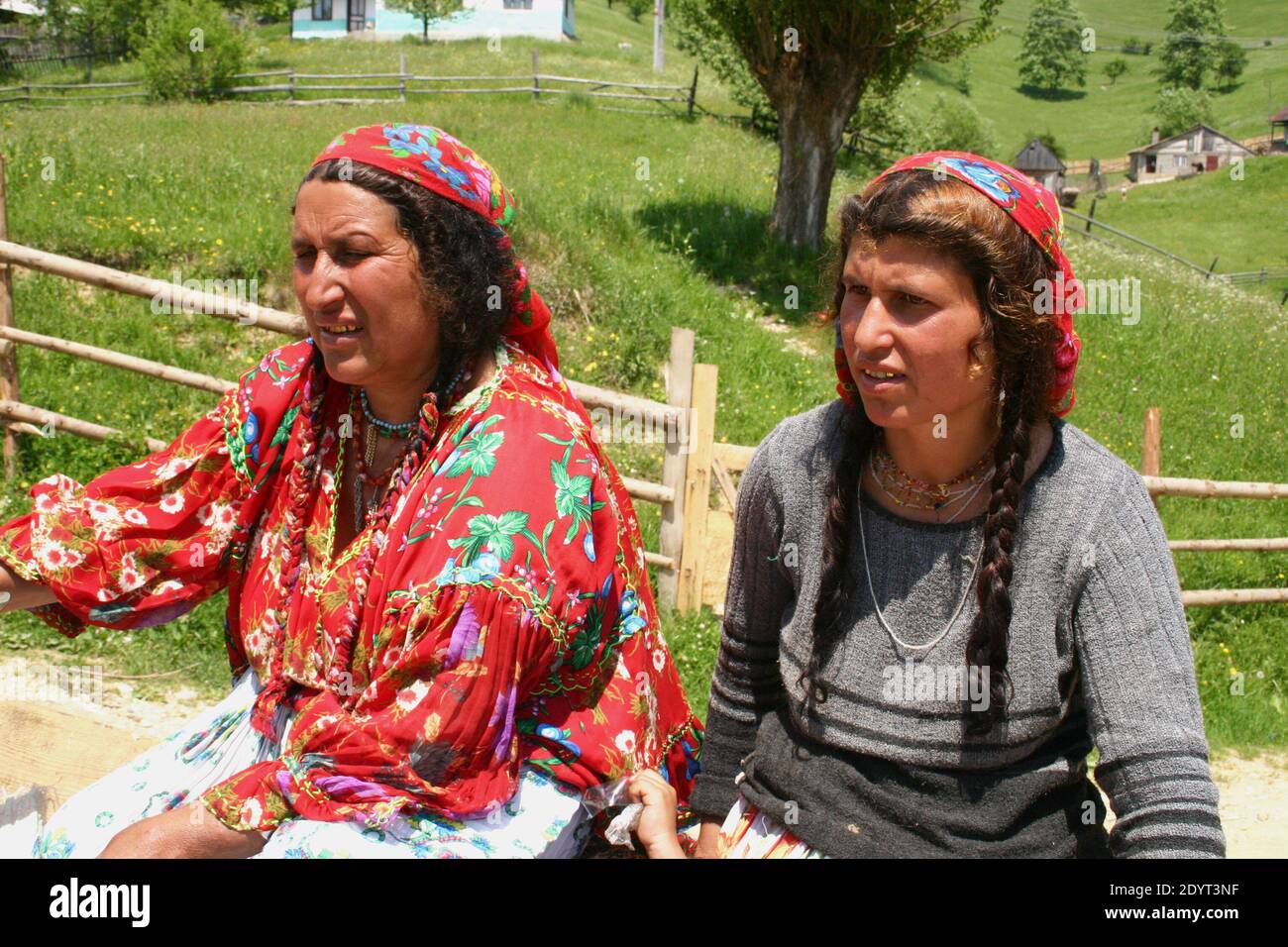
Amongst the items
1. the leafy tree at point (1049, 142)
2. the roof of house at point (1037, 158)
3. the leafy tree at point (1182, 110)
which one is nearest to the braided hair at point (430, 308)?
the roof of house at point (1037, 158)

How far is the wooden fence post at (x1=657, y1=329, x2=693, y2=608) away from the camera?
211 inches

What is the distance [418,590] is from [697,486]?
11.7 feet

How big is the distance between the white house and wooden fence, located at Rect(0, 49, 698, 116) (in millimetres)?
16366

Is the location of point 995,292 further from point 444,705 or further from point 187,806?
point 187,806

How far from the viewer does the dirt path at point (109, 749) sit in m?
3.03

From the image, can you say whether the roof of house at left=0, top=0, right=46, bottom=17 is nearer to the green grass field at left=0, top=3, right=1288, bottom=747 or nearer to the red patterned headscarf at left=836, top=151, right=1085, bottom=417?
the green grass field at left=0, top=3, right=1288, bottom=747

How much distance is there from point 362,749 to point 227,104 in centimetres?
2591

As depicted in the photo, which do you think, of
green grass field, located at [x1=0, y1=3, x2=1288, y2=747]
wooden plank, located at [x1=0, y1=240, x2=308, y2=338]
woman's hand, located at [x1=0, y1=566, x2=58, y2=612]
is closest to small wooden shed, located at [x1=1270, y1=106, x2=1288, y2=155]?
green grass field, located at [x1=0, y1=3, x2=1288, y2=747]

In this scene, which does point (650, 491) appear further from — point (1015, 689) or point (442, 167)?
point (1015, 689)

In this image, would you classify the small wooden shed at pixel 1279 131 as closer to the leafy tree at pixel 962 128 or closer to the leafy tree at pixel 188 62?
the leafy tree at pixel 962 128

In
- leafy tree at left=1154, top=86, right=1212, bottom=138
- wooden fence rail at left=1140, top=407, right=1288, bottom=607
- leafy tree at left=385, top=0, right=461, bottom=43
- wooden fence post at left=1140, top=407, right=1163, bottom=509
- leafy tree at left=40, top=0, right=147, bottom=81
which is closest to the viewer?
wooden fence rail at left=1140, top=407, right=1288, bottom=607

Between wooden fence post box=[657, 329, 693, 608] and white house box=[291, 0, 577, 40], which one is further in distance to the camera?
white house box=[291, 0, 577, 40]

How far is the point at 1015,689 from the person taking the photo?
1978 mm

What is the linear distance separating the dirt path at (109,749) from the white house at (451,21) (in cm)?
4337
